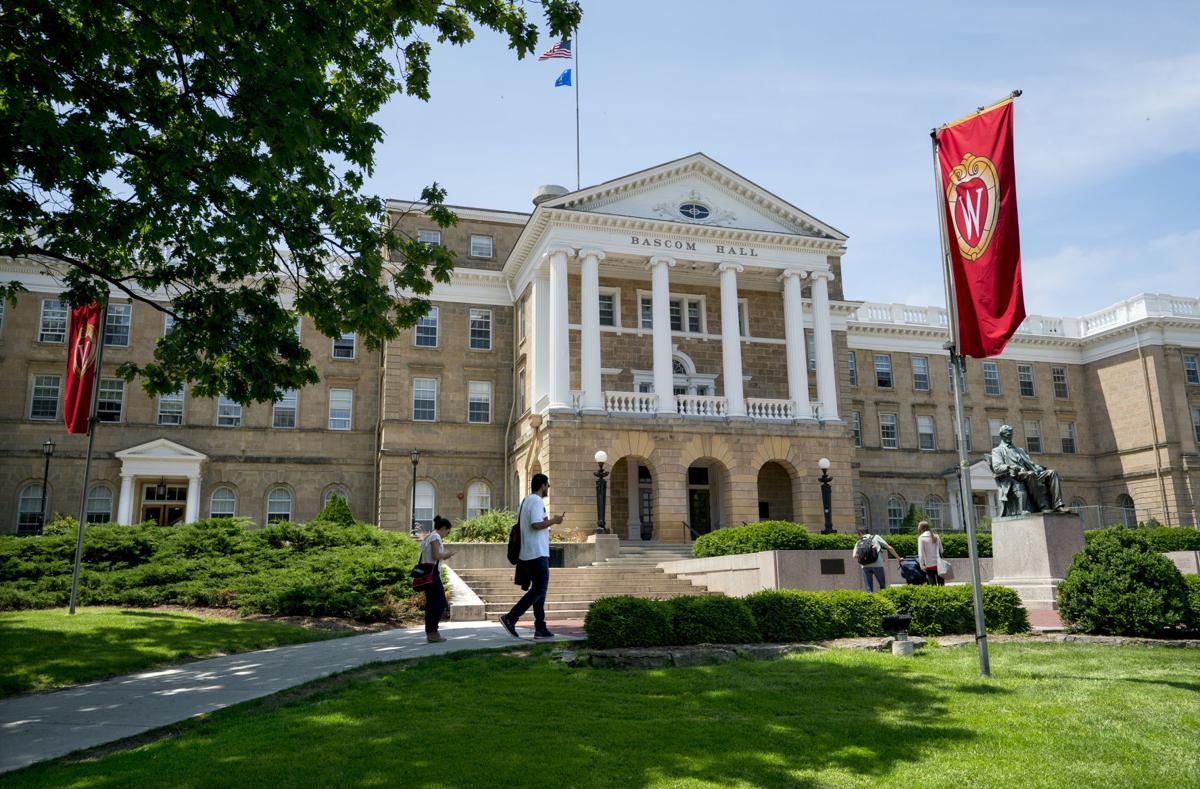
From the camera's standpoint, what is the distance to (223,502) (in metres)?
37.4

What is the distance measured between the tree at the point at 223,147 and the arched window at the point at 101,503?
24870 mm

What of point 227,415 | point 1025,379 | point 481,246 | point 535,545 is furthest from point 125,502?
point 1025,379

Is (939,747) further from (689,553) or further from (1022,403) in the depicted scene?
(1022,403)

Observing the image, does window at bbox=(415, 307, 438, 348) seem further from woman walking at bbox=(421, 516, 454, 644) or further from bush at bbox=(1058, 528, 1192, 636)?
bush at bbox=(1058, 528, 1192, 636)

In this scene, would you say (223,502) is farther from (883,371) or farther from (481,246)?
(883,371)

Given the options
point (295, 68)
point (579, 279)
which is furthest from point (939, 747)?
point (579, 279)

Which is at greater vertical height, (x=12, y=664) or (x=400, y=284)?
(x=400, y=284)

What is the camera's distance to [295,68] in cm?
1040

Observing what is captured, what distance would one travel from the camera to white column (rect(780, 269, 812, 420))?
35.0 metres

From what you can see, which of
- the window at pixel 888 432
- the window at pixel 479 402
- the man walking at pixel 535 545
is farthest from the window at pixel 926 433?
the man walking at pixel 535 545

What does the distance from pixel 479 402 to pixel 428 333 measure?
12.7ft

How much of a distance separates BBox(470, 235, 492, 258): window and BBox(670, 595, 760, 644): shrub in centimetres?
3120

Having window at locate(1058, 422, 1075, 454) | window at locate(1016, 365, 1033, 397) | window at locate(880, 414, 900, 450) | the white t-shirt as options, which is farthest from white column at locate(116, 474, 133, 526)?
window at locate(1058, 422, 1075, 454)

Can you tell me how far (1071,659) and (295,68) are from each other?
37.5 feet
